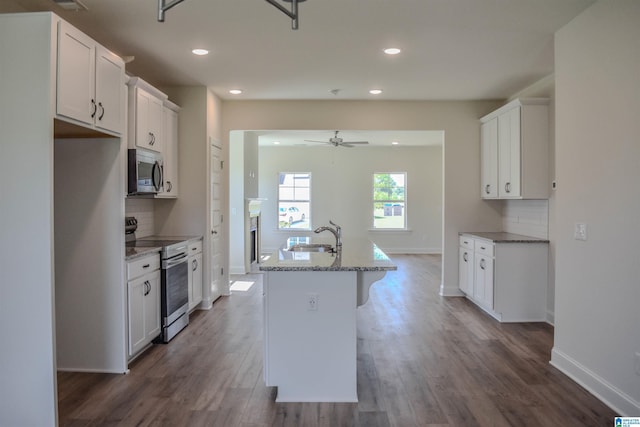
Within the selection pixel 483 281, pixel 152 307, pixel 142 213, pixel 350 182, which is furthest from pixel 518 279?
pixel 350 182

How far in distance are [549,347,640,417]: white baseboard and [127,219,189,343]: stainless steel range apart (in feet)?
10.9

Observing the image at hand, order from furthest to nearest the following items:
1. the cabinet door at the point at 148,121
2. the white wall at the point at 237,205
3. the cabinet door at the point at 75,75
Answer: the white wall at the point at 237,205
the cabinet door at the point at 148,121
the cabinet door at the point at 75,75

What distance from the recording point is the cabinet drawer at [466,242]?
16.2 feet

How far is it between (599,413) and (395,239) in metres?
7.58

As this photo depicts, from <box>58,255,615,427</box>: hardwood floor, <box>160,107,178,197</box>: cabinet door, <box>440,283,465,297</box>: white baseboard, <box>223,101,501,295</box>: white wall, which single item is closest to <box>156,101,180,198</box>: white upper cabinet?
<box>160,107,178,197</box>: cabinet door

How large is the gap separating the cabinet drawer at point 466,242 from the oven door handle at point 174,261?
3.37 meters

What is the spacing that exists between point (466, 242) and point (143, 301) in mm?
3839

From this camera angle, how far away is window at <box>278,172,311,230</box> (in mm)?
9938

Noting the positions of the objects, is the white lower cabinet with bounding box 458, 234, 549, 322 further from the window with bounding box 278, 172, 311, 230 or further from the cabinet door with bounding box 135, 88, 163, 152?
the window with bounding box 278, 172, 311, 230

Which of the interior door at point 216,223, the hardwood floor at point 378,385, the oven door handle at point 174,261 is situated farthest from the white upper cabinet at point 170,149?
the hardwood floor at point 378,385

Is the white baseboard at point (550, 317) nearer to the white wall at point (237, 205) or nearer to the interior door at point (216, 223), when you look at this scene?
the interior door at point (216, 223)

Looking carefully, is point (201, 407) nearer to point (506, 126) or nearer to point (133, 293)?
point (133, 293)

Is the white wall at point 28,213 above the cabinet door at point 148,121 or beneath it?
beneath

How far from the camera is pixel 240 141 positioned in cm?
695
